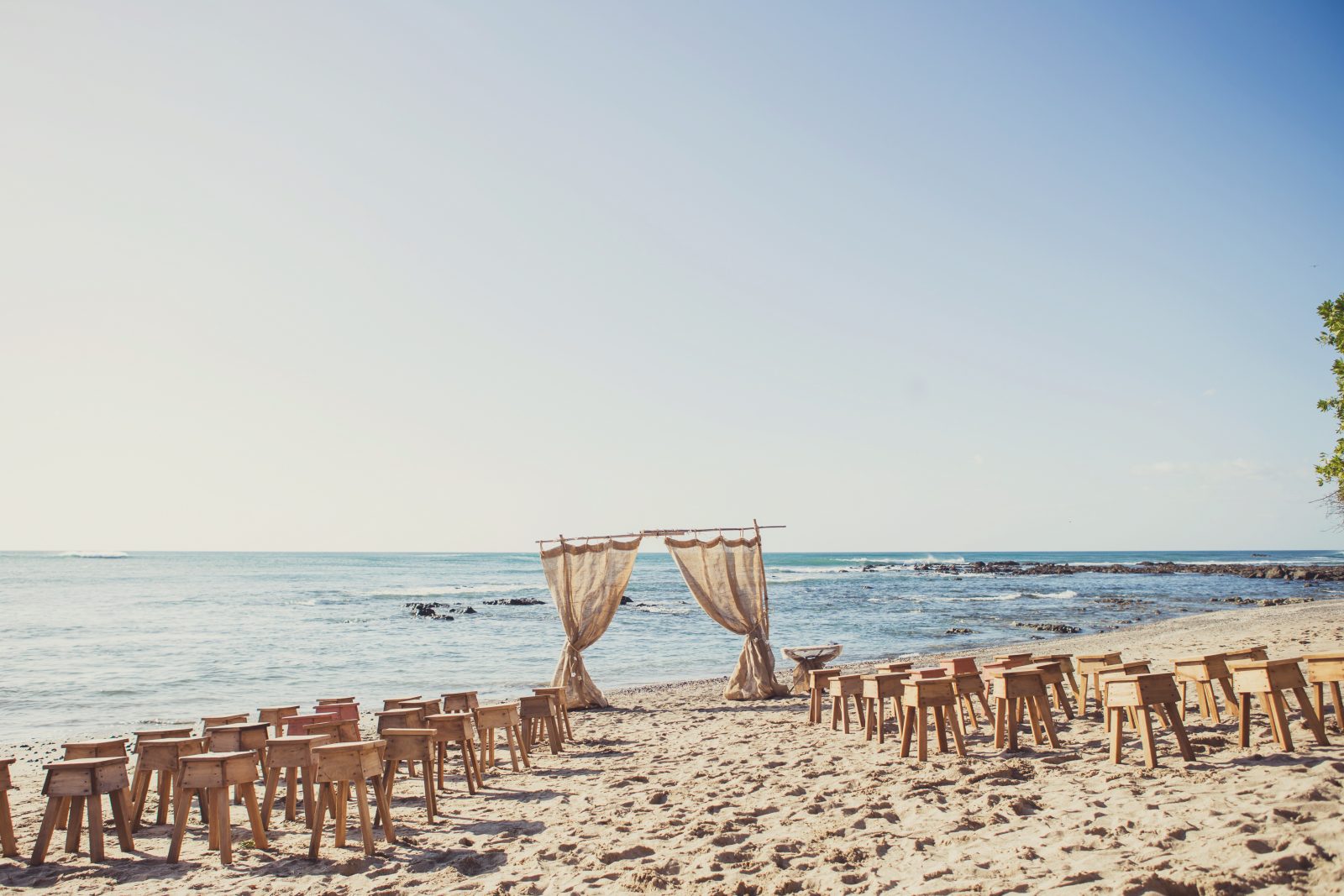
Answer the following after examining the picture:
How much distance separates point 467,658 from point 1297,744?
15993mm

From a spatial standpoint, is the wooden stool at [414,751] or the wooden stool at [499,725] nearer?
the wooden stool at [414,751]

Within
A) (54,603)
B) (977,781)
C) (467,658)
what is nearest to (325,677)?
(467,658)

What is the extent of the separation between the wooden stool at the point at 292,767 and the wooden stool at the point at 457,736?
2.94ft

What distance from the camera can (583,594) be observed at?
11.3 m

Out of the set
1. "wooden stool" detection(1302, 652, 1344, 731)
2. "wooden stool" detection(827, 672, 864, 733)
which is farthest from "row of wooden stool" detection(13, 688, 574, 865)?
"wooden stool" detection(1302, 652, 1344, 731)

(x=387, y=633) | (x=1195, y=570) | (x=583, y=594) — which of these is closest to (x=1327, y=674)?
(x=583, y=594)

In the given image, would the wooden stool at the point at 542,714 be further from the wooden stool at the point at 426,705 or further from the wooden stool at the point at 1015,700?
the wooden stool at the point at 1015,700

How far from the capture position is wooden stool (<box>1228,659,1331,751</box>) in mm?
5402

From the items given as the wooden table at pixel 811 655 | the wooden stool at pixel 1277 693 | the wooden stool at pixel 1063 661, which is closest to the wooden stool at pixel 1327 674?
the wooden stool at pixel 1277 693

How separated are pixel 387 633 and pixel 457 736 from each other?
19.4 metres

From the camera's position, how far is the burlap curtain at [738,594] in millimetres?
11281

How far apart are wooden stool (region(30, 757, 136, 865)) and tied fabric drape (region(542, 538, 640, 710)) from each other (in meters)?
5.91

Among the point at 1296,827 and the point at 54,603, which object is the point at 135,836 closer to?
the point at 1296,827

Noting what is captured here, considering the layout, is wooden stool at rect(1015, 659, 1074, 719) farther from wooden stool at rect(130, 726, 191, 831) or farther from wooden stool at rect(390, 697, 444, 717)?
wooden stool at rect(130, 726, 191, 831)
